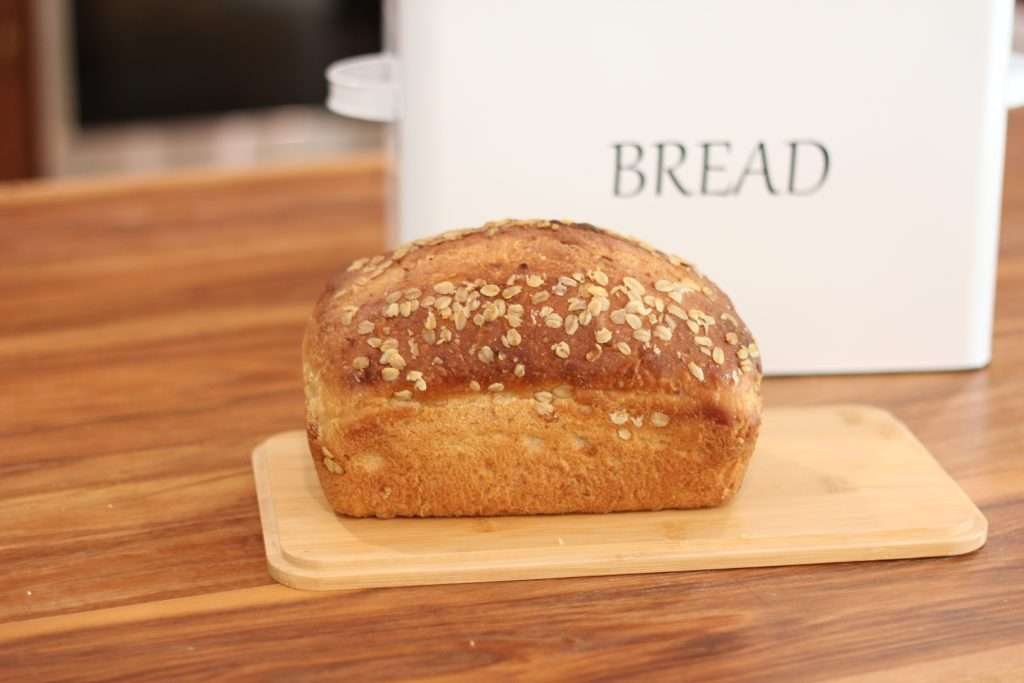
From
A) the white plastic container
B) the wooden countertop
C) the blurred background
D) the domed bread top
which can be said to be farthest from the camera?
the blurred background

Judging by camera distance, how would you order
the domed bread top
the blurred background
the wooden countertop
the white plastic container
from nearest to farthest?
the wooden countertop < the domed bread top < the white plastic container < the blurred background

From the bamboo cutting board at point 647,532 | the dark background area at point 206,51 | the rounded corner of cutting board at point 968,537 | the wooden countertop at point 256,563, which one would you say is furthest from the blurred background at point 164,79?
the rounded corner of cutting board at point 968,537

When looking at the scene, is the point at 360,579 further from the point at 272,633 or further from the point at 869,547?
the point at 869,547

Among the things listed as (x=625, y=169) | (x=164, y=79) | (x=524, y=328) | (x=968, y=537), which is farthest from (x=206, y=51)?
(x=968, y=537)

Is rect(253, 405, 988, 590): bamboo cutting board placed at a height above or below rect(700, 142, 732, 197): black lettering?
below

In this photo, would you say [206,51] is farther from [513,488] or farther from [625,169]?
[513,488]

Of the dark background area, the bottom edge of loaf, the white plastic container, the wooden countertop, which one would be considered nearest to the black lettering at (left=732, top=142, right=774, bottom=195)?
the white plastic container

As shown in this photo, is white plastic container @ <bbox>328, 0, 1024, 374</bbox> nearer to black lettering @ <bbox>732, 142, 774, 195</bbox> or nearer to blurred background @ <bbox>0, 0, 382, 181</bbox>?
black lettering @ <bbox>732, 142, 774, 195</bbox>

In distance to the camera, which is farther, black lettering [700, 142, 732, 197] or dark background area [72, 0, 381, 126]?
dark background area [72, 0, 381, 126]
